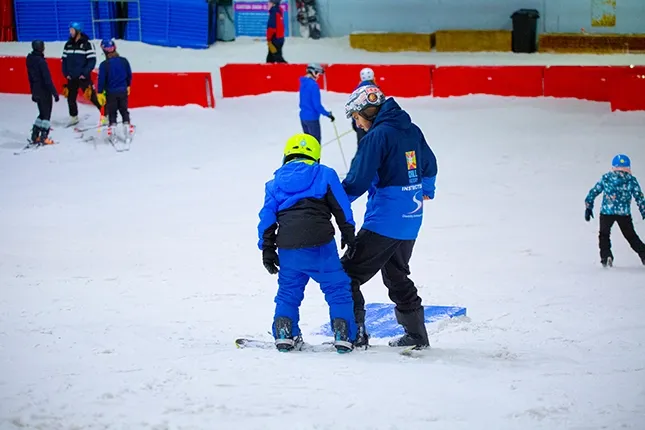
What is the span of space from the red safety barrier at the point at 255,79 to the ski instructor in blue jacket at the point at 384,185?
14281mm

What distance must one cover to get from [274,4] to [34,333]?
1700 centimetres

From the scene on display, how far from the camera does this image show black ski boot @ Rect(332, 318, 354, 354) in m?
7.07

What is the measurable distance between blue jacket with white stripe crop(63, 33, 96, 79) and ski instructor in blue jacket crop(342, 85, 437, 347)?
1296 cm

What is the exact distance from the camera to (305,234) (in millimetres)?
6930

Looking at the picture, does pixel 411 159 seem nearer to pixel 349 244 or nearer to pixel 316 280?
pixel 349 244

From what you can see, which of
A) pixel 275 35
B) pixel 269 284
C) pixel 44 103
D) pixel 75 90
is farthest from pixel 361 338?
pixel 275 35

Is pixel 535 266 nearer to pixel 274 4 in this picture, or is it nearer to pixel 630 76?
pixel 630 76

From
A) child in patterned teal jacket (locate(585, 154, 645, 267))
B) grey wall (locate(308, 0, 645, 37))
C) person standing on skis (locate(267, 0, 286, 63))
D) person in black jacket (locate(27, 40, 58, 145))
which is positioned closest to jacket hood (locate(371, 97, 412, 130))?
child in patterned teal jacket (locate(585, 154, 645, 267))

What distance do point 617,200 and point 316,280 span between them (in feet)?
17.1

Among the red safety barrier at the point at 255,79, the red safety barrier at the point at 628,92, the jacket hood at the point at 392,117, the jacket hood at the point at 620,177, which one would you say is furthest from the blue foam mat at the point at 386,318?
the red safety barrier at the point at 255,79

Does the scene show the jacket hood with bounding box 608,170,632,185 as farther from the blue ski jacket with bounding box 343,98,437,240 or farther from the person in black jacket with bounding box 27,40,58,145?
the person in black jacket with bounding box 27,40,58,145

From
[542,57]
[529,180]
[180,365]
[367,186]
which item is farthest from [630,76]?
[180,365]

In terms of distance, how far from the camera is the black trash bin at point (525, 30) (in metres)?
25.4

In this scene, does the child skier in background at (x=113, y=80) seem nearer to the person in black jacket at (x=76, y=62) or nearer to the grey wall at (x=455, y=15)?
the person in black jacket at (x=76, y=62)
